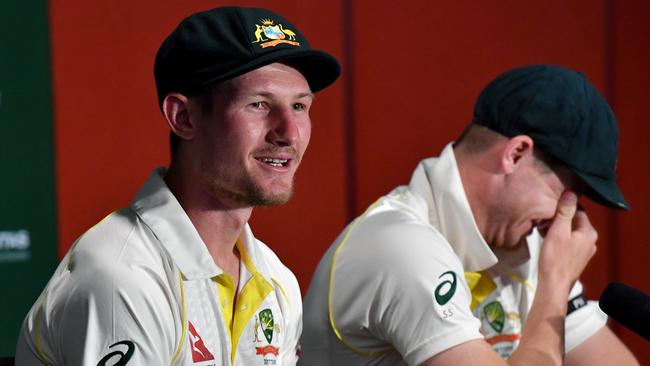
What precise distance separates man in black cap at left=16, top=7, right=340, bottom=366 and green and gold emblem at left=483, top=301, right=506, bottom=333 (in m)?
0.41

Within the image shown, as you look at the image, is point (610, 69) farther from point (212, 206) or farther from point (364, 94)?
point (212, 206)

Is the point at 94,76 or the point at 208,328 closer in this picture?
the point at 208,328

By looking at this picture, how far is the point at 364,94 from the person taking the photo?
2.00 m

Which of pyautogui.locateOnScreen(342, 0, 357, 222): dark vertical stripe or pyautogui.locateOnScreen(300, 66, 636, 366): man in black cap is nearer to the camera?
pyautogui.locateOnScreen(300, 66, 636, 366): man in black cap

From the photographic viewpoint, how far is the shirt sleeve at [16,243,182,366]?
1029mm

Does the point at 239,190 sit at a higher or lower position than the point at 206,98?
lower

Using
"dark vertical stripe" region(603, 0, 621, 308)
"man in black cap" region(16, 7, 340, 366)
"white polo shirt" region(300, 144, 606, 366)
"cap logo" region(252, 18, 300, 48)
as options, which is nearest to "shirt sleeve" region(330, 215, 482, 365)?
"white polo shirt" region(300, 144, 606, 366)

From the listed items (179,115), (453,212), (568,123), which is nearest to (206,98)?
(179,115)

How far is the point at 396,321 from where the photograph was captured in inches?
52.7

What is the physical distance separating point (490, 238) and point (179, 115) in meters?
0.59

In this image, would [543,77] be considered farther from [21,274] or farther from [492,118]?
[21,274]

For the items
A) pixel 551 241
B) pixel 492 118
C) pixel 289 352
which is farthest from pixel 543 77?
pixel 289 352

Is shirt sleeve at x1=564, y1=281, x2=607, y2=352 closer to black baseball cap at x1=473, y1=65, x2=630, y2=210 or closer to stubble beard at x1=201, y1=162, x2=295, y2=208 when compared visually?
black baseball cap at x1=473, y1=65, x2=630, y2=210

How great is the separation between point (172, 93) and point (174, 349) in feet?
1.03
